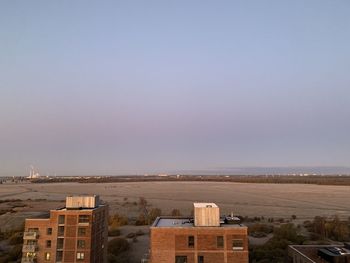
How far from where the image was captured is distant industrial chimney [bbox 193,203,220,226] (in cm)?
2775

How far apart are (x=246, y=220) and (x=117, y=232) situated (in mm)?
27197

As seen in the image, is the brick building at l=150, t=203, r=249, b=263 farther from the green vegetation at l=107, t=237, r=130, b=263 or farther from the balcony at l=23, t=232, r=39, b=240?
the green vegetation at l=107, t=237, r=130, b=263

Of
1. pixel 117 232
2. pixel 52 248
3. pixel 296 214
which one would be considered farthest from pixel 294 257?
pixel 296 214

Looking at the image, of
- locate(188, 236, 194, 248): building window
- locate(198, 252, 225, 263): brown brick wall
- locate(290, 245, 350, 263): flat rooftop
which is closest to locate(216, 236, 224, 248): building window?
locate(198, 252, 225, 263): brown brick wall

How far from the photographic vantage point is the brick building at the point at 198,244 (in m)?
26.2

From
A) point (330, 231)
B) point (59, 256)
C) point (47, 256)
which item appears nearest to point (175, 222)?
point (59, 256)

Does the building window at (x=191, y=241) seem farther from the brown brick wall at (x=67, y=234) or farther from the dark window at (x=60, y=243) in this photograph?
the dark window at (x=60, y=243)

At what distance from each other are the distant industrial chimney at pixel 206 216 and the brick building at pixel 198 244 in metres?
1.11

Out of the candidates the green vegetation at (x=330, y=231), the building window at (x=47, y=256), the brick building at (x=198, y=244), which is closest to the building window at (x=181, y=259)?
the brick building at (x=198, y=244)

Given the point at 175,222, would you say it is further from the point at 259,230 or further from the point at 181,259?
the point at 259,230

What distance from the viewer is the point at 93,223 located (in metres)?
35.3

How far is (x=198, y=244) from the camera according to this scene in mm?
26359

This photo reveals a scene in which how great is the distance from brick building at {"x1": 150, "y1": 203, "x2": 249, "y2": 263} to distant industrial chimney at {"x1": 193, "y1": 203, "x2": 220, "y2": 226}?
1114mm

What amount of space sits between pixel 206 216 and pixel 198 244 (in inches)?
99.0
